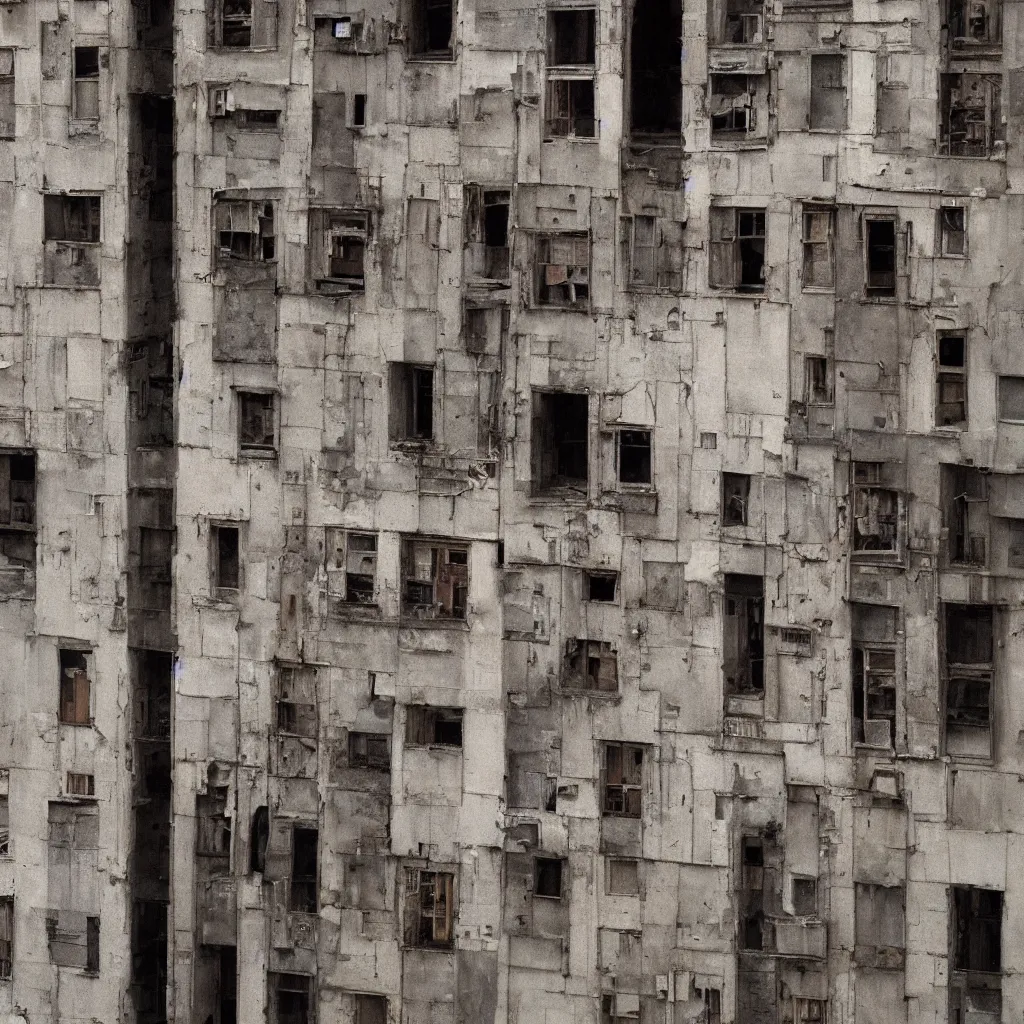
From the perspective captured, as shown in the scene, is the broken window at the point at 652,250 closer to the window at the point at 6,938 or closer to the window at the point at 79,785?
the window at the point at 79,785

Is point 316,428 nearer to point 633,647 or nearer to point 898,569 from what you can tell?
point 633,647

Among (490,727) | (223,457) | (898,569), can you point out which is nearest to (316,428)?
(223,457)

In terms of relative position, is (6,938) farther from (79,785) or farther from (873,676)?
(873,676)

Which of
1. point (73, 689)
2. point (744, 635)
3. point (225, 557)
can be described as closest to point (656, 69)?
point (744, 635)

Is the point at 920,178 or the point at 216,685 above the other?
the point at 920,178

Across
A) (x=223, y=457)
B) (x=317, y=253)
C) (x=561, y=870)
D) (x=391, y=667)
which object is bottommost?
(x=561, y=870)

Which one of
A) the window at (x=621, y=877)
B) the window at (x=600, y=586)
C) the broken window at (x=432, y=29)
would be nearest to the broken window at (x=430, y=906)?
the window at (x=621, y=877)
